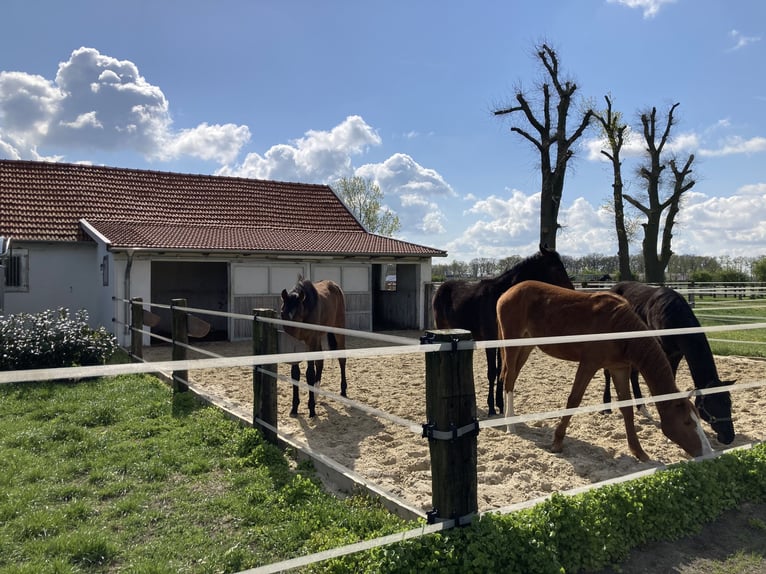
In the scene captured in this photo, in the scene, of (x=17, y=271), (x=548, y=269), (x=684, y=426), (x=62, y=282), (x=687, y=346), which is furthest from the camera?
(x=62, y=282)

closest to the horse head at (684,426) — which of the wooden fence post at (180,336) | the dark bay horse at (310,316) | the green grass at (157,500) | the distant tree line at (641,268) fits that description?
the green grass at (157,500)

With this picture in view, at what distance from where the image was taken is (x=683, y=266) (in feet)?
135

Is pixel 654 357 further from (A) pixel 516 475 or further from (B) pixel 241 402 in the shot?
(B) pixel 241 402

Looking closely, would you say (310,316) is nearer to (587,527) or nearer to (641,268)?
(587,527)

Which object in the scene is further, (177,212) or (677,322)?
(177,212)

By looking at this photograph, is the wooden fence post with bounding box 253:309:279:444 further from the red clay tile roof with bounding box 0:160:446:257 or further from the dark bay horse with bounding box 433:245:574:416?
Answer: the red clay tile roof with bounding box 0:160:446:257

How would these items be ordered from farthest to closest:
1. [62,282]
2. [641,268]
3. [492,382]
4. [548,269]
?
[641,268], [62,282], [548,269], [492,382]

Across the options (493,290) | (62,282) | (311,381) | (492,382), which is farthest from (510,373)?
(62,282)

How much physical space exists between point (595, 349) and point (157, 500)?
3.28m

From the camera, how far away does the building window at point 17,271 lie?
12.2 meters

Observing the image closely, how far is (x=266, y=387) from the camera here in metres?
4.45

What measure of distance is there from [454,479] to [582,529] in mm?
808

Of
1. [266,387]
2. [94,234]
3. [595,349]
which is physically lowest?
[266,387]

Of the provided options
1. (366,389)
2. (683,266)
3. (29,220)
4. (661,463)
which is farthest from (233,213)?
(683,266)
